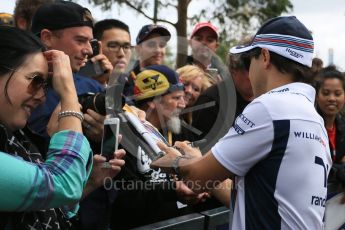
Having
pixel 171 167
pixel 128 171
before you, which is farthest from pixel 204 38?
Result: pixel 171 167

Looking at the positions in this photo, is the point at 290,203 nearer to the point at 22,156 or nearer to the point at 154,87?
the point at 22,156

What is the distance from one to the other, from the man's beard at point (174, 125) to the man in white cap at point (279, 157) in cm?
131

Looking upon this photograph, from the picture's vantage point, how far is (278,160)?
1.87m

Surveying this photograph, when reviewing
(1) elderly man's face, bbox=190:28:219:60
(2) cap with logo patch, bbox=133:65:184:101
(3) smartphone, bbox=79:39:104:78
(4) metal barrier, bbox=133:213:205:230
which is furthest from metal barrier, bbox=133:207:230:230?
(1) elderly man's face, bbox=190:28:219:60

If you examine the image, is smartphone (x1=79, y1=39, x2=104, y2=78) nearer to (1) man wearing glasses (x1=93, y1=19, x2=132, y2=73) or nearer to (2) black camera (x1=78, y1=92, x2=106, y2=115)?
(1) man wearing glasses (x1=93, y1=19, x2=132, y2=73)

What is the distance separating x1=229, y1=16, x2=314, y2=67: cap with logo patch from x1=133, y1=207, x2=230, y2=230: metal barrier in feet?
3.61

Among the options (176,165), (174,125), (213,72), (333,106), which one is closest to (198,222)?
(176,165)

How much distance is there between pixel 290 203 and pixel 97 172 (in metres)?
0.90

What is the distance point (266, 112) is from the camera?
1.87m

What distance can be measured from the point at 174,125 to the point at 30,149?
5.89ft

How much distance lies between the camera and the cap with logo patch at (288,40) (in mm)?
2000

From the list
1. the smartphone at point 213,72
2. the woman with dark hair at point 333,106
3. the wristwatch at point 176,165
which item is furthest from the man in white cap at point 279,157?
the woman with dark hair at point 333,106

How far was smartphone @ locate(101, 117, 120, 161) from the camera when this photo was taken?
6.74 ft

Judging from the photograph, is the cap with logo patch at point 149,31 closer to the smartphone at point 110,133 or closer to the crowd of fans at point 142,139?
the crowd of fans at point 142,139
